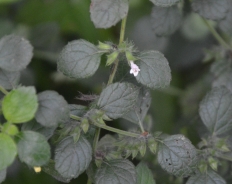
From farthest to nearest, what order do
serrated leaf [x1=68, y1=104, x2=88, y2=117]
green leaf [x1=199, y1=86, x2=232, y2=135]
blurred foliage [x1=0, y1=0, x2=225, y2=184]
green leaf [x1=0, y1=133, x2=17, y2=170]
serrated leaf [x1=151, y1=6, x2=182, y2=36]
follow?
blurred foliage [x1=0, y1=0, x2=225, y2=184]
serrated leaf [x1=151, y1=6, x2=182, y2=36]
green leaf [x1=199, y1=86, x2=232, y2=135]
serrated leaf [x1=68, y1=104, x2=88, y2=117]
green leaf [x1=0, y1=133, x2=17, y2=170]

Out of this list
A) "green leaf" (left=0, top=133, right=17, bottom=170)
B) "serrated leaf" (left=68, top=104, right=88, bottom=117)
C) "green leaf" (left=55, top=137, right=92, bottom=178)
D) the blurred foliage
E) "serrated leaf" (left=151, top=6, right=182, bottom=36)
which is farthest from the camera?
the blurred foliage

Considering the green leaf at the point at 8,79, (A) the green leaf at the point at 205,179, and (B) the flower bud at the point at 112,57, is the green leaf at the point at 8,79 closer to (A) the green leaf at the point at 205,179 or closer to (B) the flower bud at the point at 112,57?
(B) the flower bud at the point at 112,57

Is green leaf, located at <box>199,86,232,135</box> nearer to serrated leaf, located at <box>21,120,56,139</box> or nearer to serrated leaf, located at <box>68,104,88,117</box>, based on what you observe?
serrated leaf, located at <box>68,104,88,117</box>

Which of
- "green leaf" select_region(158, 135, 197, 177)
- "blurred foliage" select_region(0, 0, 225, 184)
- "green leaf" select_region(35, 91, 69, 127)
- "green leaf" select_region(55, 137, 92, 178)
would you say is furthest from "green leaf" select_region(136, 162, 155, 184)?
"blurred foliage" select_region(0, 0, 225, 184)

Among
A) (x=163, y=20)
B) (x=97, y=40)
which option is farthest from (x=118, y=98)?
(x=97, y=40)

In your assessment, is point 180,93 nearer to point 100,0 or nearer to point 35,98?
point 100,0

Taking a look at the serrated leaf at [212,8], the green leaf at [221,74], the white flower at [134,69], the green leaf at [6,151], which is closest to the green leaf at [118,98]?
the white flower at [134,69]
